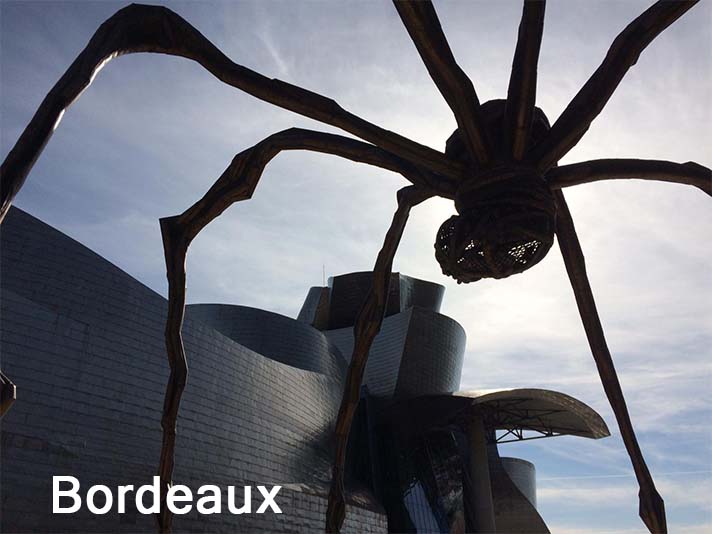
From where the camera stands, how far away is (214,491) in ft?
47.8

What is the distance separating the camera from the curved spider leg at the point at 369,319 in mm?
4340

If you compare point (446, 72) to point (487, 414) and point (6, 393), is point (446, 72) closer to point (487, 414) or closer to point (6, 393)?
point (6, 393)

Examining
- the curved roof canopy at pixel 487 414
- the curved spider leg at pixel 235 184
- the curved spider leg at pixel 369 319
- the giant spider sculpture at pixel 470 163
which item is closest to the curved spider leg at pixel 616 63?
the giant spider sculpture at pixel 470 163

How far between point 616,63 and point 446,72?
101cm

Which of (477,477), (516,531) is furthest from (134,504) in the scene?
(516,531)

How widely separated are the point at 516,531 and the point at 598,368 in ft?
122

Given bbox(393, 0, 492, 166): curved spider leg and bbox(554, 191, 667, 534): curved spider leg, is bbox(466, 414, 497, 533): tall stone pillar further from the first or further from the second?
bbox(393, 0, 492, 166): curved spider leg

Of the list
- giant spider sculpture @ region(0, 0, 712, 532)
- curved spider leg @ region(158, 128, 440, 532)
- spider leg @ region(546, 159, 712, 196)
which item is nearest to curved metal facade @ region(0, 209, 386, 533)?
curved spider leg @ region(158, 128, 440, 532)

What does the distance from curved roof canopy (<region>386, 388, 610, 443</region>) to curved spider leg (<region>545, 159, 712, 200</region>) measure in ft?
86.3

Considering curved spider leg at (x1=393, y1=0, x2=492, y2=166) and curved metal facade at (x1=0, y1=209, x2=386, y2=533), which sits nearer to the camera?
curved spider leg at (x1=393, y1=0, x2=492, y2=166)

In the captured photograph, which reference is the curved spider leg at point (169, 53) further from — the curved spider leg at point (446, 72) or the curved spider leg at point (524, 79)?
the curved spider leg at point (524, 79)

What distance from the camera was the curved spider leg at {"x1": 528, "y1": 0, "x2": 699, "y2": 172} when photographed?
3.40 meters

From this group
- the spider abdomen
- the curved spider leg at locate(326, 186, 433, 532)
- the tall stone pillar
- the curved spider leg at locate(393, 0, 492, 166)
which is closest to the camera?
the curved spider leg at locate(393, 0, 492, 166)

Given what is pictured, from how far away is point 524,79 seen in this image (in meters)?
3.26
